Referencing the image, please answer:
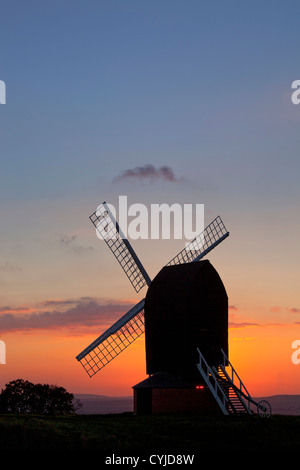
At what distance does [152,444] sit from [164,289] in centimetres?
1819

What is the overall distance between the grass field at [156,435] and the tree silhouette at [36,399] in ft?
95.2

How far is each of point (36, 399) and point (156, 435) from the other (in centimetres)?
3825

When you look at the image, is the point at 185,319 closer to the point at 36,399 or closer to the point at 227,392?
the point at 227,392

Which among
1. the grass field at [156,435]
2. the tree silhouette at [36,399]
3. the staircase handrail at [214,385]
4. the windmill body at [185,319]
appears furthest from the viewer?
the tree silhouette at [36,399]

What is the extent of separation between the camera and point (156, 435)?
36.9m

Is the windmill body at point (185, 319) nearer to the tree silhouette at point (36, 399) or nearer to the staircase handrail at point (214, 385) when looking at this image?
the staircase handrail at point (214, 385)

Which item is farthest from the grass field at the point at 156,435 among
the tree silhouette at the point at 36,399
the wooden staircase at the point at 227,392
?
the tree silhouette at the point at 36,399

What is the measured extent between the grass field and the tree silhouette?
95.2ft

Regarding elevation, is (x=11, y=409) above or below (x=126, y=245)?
below

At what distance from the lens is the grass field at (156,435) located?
109ft
